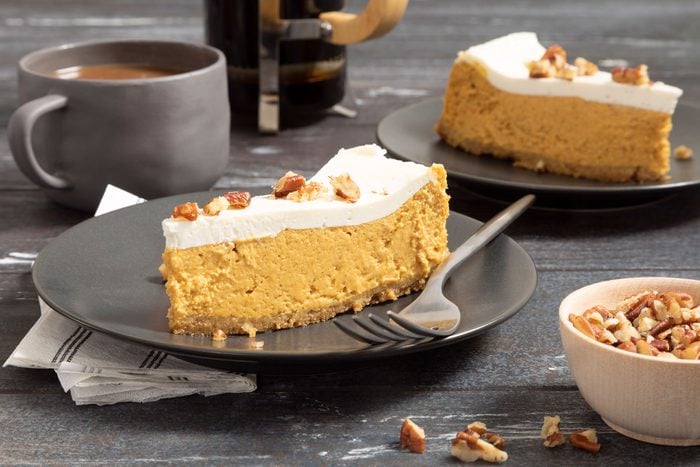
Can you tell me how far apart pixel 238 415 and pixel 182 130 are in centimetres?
74

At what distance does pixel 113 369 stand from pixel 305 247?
0.93 ft

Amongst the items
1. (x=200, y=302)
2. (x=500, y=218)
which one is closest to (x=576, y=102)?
(x=500, y=218)

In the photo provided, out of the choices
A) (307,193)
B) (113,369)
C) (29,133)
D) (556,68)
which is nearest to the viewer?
(113,369)

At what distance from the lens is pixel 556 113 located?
214 centimetres

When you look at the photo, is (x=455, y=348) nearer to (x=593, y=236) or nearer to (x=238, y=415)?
(x=238, y=415)

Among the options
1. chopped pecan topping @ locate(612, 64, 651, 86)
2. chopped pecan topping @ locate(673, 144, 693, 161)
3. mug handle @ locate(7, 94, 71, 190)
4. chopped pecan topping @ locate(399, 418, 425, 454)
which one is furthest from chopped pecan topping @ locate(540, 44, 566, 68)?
chopped pecan topping @ locate(399, 418, 425, 454)

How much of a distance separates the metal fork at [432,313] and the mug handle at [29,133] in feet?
2.29

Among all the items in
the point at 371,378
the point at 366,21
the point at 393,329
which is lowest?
the point at 371,378

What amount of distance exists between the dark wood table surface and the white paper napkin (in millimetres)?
16

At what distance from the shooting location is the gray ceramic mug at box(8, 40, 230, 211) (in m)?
1.84

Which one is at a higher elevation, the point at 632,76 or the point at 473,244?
the point at 632,76

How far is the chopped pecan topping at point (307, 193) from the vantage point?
144 cm

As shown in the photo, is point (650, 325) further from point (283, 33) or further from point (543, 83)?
point (283, 33)

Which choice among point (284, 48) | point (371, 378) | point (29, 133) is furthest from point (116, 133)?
point (371, 378)
